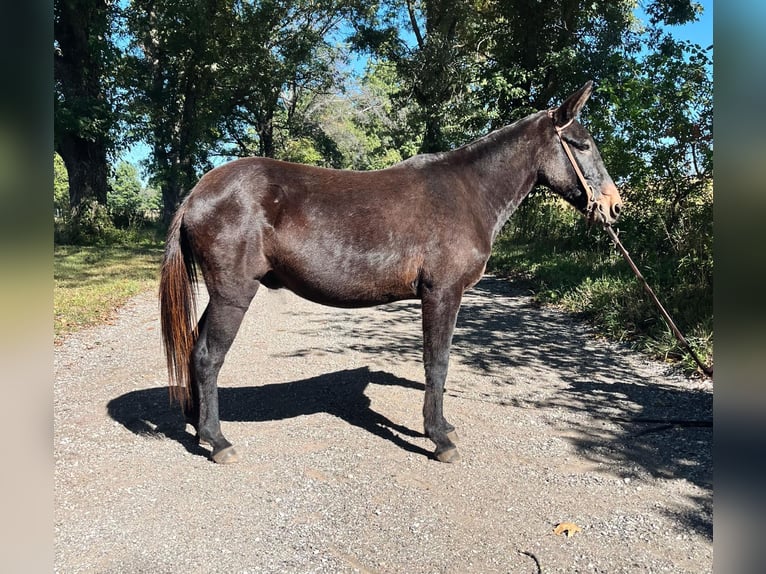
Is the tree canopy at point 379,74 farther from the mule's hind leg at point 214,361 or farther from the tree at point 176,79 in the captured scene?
the mule's hind leg at point 214,361

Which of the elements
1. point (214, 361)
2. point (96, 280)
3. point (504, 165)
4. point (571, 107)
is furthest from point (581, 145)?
point (96, 280)

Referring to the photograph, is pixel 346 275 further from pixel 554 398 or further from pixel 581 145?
pixel 554 398

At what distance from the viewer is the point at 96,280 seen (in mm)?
10578

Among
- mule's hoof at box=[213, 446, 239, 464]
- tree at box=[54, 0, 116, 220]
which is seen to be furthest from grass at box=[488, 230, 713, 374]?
tree at box=[54, 0, 116, 220]

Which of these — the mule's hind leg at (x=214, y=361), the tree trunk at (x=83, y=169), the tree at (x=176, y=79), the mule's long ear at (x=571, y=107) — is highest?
the tree at (x=176, y=79)

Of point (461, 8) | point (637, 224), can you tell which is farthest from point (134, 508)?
point (461, 8)

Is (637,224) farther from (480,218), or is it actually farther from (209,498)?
(209,498)

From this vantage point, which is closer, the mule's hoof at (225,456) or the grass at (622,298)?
the mule's hoof at (225,456)

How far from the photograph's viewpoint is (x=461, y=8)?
18469mm

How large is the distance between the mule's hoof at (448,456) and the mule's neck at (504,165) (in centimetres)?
164

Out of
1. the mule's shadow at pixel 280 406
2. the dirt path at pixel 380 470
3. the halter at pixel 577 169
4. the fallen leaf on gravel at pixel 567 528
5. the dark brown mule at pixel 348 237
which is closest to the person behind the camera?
the dirt path at pixel 380 470

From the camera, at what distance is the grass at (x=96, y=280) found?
7930 millimetres

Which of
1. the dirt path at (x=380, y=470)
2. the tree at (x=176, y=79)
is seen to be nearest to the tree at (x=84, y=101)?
the tree at (x=176, y=79)

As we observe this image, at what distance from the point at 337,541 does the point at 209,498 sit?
0.93 meters
